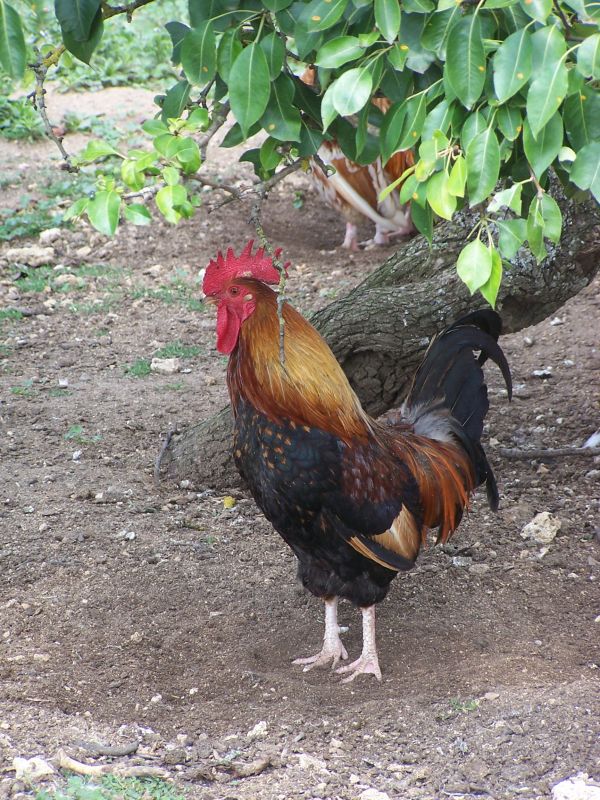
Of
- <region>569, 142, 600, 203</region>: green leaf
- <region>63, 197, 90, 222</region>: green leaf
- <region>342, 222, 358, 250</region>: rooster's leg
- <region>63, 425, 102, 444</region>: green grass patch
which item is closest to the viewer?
<region>569, 142, 600, 203</region>: green leaf

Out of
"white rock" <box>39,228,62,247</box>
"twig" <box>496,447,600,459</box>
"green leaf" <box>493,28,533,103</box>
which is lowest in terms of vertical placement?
"twig" <box>496,447,600,459</box>

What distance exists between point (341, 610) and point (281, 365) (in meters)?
1.61

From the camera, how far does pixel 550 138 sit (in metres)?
2.02

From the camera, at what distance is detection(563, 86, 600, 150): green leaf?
2.11 meters

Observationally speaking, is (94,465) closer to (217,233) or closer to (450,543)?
(450,543)

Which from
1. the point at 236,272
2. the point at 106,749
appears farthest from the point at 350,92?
the point at 106,749

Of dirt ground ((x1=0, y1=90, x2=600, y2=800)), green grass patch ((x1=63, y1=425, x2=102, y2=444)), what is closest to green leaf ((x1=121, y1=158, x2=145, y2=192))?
dirt ground ((x1=0, y1=90, x2=600, y2=800))

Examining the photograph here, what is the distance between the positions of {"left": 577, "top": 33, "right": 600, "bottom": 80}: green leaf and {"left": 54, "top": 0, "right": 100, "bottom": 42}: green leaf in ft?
4.11

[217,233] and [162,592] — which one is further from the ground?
[217,233]

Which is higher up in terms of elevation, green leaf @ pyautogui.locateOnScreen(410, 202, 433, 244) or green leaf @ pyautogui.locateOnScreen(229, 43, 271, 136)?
green leaf @ pyautogui.locateOnScreen(229, 43, 271, 136)

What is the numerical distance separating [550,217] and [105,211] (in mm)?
1036

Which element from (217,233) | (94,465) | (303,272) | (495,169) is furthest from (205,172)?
(495,169)

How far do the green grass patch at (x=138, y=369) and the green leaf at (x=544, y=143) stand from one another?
5.12 m

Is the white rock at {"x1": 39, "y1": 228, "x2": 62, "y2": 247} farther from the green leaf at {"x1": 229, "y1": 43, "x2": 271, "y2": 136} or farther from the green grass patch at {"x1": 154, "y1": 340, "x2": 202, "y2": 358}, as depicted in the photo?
the green leaf at {"x1": 229, "y1": 43, "x2": 271, "y2": 136}
